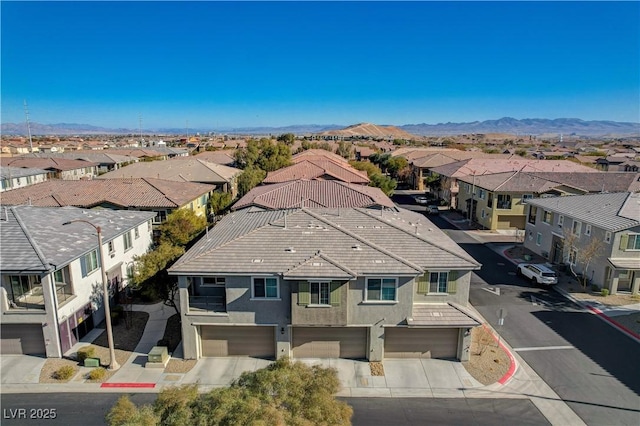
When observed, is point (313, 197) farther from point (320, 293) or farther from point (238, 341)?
point (320, 293)

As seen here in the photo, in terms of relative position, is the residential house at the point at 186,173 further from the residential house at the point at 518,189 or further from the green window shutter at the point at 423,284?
the green window shutter at the point at 423,284

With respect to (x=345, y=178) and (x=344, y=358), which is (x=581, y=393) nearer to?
(x=344, y=358)

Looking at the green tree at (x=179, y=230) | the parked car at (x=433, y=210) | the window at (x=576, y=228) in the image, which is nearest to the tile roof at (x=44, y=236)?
the green tree at (x=179, y=230)

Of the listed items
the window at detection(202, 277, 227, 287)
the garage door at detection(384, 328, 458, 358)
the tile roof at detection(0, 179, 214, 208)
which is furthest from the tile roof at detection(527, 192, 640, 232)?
the tile roof at detection(0, 179, 214, 208)

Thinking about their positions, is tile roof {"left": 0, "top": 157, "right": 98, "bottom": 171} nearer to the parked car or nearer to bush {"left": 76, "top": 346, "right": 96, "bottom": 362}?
bush {"left": 76, "top": 346, "right": 96, "bottom": 362}

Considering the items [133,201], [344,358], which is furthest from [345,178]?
[344,358]

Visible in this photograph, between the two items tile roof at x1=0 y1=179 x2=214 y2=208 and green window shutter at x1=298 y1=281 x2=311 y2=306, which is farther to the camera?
tile roof at x1=0 y1=179 x2=214 y2=208

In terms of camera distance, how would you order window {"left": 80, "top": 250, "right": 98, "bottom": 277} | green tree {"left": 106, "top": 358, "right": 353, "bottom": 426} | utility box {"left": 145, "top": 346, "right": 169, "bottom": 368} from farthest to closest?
window {"left": 80, "top": 250, "right": 98, "bottom": 277} → utility box {"left": 145, "top": 346, "right": 169, "bottom": 368} → green tree {"left": 106, "top": 358, "right": 353, "bottom": 426}

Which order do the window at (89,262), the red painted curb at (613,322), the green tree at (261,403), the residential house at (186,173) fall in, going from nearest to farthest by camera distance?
1. the green tree at (261,403)
2. the window at (89,262)
3. the red painted curb at (613,322)
4. the residential house at (186,173)
